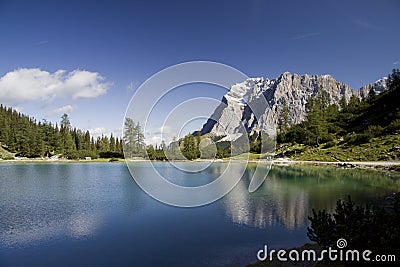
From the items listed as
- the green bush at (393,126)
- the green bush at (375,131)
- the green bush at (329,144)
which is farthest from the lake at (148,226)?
the green bush at (329,144)

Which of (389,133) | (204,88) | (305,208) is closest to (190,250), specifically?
(204,88)

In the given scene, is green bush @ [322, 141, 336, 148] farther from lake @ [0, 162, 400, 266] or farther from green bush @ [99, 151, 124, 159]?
green bush @ [99, 151, 124, 159]

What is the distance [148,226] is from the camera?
1867 centimetres

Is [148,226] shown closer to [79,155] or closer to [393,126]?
[393,126]

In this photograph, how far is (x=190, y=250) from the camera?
14.0 meters

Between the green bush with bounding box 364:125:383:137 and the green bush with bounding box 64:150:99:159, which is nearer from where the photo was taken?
the green bush with bounding box 364:125:383:137

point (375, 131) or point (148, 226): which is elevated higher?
point (375, 131)

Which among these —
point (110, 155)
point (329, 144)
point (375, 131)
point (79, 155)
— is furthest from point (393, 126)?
point (79, 155)

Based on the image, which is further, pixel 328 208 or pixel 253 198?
pixel 253 198

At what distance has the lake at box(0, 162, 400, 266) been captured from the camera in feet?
43.6

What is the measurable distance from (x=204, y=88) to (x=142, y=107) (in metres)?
4.60

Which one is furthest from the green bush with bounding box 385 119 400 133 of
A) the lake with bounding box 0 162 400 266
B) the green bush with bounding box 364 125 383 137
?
the lake with bounding box 0 162 400 266

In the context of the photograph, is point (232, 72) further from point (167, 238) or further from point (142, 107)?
point (167, 238)

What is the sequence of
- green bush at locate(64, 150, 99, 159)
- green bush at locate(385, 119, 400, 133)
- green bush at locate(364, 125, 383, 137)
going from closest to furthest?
green bush at locate(385, 119, 400, 133), green bush at locate(364, 125, 383, 137), green bush at locate(64, 150, 99, 159)
